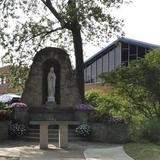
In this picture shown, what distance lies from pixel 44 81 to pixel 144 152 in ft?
41.1

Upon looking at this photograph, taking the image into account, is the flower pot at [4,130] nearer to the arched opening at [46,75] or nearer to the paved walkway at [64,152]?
the paved walkway at [64,152]

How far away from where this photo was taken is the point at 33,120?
86.3 ft

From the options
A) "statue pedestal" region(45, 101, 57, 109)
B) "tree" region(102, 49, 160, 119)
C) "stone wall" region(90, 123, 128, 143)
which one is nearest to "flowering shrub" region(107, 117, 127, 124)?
"stone wall" region(90, 123, 128, 143)

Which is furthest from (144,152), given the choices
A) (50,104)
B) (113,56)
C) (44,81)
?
(113,56)

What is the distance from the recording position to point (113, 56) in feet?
223

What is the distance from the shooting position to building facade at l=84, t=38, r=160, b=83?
210 ft

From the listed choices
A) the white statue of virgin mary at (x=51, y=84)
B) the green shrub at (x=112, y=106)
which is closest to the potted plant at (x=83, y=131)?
the green shrub at (x=112, y=106)

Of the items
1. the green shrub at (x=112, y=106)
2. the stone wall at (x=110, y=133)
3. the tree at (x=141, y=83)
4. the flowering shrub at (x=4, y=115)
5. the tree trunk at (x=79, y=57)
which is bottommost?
the stone wall at (x=110, y=133)

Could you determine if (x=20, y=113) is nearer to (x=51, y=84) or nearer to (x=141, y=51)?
(x=51, y=84)

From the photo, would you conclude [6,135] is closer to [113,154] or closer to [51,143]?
[51,143]

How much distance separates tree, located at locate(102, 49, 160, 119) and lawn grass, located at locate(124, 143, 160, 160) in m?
4.25

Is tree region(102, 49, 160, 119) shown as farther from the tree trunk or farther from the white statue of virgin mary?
the tree trunk

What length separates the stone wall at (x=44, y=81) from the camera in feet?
93.9

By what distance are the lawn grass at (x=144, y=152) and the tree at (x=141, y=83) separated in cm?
425
